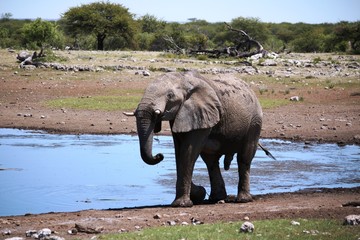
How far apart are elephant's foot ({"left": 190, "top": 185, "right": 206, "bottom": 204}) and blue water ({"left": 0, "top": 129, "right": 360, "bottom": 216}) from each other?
0.71 m

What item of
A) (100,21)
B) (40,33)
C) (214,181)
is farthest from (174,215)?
(100,21)

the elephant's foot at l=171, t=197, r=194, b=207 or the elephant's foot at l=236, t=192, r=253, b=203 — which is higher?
the elephant's foot at l=171, t=197, r=194, b=207

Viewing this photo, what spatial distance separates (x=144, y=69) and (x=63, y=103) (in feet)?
28.2

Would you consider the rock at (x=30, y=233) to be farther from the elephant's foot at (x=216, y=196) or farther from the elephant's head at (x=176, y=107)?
the elephant's foot at (x=216, y=196)

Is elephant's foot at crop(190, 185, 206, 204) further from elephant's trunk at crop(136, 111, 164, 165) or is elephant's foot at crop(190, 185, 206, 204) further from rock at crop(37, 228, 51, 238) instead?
rock at crop(37, 228, 51, 238)

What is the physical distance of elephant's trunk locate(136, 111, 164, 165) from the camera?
38.7ft

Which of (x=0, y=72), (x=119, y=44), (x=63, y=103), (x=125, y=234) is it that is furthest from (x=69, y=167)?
(x=119, y=44)

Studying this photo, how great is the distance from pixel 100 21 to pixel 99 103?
28702 mm

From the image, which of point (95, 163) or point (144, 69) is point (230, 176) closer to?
point (95, 163)

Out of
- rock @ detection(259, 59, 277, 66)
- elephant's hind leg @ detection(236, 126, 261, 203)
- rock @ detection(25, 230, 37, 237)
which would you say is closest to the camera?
rock @ detection(25, 230, 37, 237)

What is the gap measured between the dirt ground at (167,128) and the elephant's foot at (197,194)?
462 millimetres

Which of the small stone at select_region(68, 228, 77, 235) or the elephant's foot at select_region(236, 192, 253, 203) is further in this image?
the elephant's foot at select_region(236, 192, 253, 203)

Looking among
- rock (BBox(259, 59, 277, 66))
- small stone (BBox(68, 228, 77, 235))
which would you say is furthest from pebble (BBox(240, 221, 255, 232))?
rock (BBox(259, 59, 277, 66))

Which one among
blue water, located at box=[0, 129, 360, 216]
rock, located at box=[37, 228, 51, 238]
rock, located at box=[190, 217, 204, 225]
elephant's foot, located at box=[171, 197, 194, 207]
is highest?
rock, located at box=[37, 228, 51, 238]
